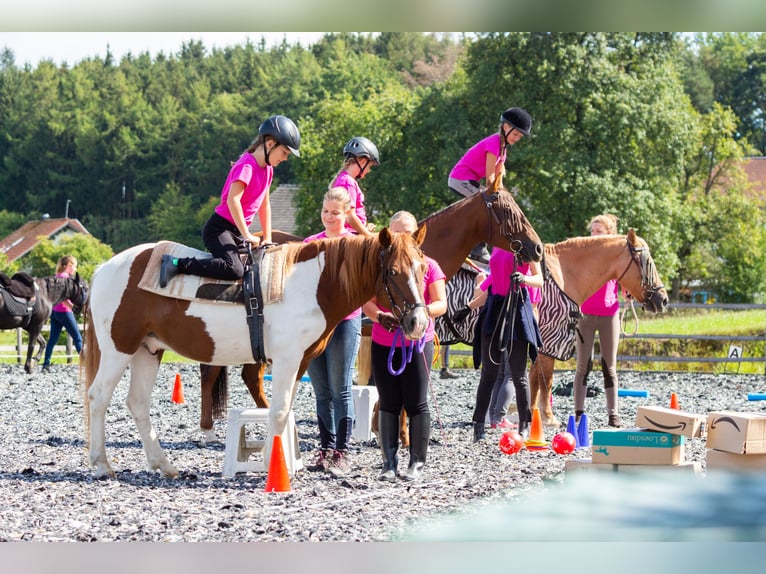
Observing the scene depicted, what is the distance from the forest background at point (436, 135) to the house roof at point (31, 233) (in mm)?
2406

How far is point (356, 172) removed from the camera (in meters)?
6.43

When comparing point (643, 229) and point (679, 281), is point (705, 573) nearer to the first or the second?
point (643, 229)

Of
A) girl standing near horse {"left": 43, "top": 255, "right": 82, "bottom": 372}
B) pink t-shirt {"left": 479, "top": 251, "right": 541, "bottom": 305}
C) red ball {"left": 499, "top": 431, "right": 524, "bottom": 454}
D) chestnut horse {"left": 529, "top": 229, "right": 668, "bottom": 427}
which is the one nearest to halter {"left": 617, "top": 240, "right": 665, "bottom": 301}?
chestnut horse {"left": 529, "top": 229, "right": 668, "bottom": 427}

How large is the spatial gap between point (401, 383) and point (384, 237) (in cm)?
85

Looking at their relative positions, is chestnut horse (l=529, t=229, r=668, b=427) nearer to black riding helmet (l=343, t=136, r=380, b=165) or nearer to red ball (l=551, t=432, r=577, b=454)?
red ball (l=551, t=432, r=577, b=454)

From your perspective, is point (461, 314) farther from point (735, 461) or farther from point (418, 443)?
point (735, 461)

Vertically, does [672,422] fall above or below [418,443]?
above

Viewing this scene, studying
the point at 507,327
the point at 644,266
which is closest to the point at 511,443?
the point at 507,327

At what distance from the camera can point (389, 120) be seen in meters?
30.7

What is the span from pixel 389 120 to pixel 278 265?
25757 millimetres

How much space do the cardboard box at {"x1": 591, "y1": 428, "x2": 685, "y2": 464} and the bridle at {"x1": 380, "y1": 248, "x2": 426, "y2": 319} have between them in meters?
1.19

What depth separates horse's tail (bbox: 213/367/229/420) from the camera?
22.5ft

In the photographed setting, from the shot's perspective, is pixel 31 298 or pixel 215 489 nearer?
pixel 215 489

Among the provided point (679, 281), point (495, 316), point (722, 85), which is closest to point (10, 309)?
point (495, 316)
